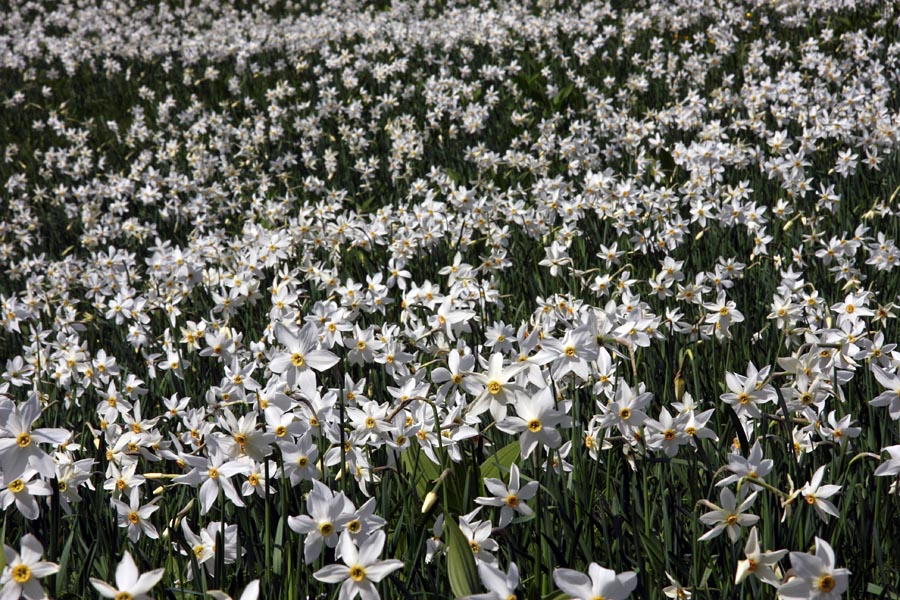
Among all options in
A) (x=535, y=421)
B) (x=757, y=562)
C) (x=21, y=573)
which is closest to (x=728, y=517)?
(x=757, y=562)

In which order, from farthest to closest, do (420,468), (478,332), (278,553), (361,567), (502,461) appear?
1. (478,332)
2. (420,468)
3. (502,461)
4. (278,553)
5. (361,567)

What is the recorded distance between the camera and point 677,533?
7.54ft

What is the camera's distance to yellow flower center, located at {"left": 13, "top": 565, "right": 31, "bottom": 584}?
5.08 feet

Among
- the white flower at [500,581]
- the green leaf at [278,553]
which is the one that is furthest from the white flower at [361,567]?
the green leaf at [278,553]

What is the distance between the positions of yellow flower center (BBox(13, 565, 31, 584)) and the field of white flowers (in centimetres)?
2

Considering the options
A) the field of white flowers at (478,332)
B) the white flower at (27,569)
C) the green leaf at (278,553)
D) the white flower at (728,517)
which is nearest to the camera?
the white flower at (27,569)

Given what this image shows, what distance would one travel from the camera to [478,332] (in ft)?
11.0

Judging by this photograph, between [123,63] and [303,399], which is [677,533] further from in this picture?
[123,63]

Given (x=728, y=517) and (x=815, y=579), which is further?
(x=728, y=517)

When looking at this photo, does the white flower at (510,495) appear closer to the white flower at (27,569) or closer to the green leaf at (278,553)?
the green leaf at (278,553)

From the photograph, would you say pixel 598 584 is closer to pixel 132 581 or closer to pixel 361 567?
pixel 361 567

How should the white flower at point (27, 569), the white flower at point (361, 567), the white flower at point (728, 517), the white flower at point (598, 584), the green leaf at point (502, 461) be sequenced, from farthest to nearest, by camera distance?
1. the green leaf at point (502, 461)
2. the white flower at point (728, 517)
3. the white flower at point (361, 567)
4. the white flower at point (27, 569)
5. the white flower at point (598, 584)

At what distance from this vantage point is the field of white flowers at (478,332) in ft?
6.64

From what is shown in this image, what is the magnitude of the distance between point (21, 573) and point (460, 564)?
938 mm
